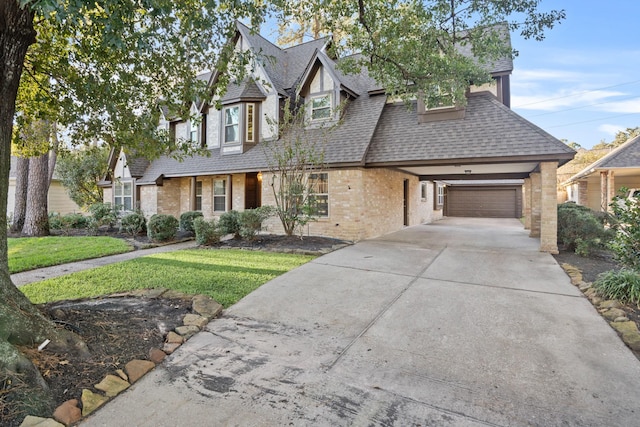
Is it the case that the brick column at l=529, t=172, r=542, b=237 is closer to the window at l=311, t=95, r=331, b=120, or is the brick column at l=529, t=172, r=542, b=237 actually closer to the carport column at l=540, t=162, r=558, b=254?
the carport column at l=540, t=162, r=558, b=254

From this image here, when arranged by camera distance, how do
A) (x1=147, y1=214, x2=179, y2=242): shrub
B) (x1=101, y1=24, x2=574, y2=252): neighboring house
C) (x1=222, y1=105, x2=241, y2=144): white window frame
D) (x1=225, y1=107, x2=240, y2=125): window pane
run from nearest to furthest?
(x1=101, y1=24, x2=574, y2=252): neighboring house
(x1=147, y1=214, x2=179, y2=242): shrub
(x1=222, y1=105, x2=241, y2=144): white window frame
(x1=225, y1=107, x2=240, y2=125): window pane

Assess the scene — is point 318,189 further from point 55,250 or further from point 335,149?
point 55,250

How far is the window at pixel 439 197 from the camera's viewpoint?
21.3 metres

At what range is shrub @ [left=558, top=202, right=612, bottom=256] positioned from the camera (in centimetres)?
809

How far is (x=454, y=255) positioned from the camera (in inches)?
333

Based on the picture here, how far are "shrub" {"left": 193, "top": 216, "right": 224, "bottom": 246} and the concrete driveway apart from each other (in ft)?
17.2

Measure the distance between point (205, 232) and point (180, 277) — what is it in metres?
4.21

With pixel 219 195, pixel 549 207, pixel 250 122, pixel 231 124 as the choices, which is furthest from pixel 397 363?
pixel 219 195

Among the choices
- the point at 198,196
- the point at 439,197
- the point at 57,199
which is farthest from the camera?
the point at 439,197

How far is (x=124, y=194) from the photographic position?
17.0 m

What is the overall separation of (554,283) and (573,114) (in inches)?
1324

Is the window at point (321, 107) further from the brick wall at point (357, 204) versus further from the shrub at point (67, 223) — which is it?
the shrub at point (67, 223)

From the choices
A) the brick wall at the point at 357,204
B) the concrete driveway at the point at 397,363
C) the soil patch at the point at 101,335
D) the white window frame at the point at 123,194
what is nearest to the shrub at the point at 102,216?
the white window frame at the point at 123,194

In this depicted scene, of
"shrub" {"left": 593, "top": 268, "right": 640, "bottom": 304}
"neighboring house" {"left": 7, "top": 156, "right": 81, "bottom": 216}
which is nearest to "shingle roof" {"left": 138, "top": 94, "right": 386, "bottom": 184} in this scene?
"shrub" {"left": 593, "top": 268, "right": 640, "bottom": 304}
